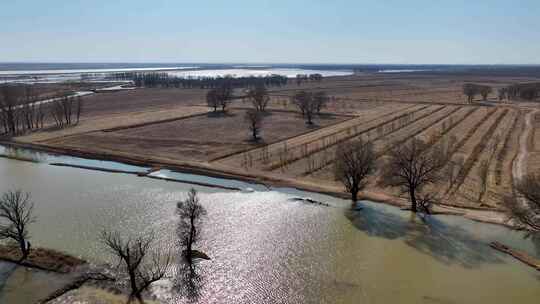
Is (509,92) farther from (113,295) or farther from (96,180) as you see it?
(113,295)

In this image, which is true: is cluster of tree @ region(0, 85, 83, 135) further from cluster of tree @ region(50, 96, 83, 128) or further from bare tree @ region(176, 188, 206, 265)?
bare tree @ region(176, 188, 206, 265)

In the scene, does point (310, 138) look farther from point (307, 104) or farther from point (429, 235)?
point (429, 235)

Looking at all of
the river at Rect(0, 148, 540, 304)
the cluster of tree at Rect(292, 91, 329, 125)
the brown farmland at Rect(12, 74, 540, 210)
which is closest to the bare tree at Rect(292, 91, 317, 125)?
the cluster of tree at Rect(292, 91, 329, 125)

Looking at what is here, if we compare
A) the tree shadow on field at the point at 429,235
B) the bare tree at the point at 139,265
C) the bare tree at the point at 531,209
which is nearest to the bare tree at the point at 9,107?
the bare tree at the point at 139,265

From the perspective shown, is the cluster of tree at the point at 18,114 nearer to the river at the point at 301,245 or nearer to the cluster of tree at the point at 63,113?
the cluster of tree at the point at 63,113

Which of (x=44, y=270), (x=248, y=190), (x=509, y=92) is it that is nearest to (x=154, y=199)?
(x=248, y=190)

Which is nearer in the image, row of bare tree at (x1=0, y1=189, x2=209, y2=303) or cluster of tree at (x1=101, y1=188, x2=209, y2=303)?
cluster of tree at (x1=101, y1=188, x2=209, y2=303)

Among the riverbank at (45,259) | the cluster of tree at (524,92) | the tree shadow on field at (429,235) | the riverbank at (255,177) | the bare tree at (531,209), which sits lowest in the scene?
the riverbank at (45,259)

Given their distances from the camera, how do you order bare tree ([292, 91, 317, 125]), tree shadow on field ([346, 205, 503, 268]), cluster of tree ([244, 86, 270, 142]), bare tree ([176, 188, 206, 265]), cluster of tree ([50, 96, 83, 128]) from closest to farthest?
bare tree ([176, 188, 206, 265]), tree shadow on field ([346, 205, 503, 268]), cluster of tree ([244, 86, 270, 142]), cluster of tree ([50, 96, 83, 128]), bare tree ([292, 91, 317, 125])
